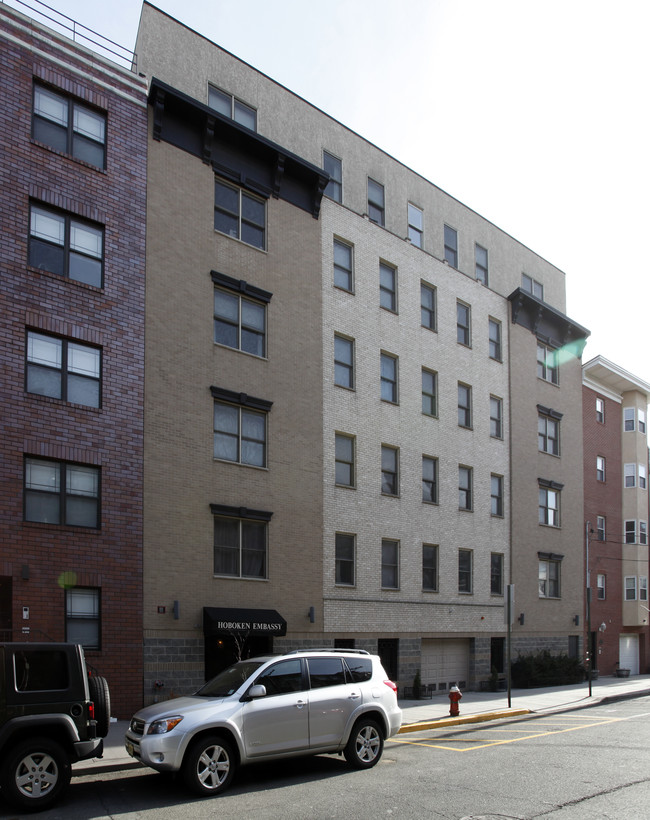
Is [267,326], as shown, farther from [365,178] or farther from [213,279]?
[365,178]

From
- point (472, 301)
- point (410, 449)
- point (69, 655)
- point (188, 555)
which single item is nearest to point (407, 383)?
point (410, 449)

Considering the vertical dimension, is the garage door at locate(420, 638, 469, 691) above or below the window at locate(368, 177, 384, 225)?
below

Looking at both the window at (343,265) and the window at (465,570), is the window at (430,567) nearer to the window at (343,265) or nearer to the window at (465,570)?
the window at (465,570)

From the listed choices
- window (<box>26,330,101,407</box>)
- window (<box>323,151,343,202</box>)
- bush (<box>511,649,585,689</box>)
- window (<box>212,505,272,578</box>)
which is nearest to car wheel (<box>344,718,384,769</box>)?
window (<box>212,505,272,578</box>)

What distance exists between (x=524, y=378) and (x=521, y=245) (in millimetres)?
6408

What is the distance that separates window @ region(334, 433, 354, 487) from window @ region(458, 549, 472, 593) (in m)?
6.59

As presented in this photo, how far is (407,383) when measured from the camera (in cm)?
2858

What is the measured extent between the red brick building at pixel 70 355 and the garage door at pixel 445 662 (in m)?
12.3

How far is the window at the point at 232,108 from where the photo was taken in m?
24.3

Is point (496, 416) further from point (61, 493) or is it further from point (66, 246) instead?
point (61, 493)

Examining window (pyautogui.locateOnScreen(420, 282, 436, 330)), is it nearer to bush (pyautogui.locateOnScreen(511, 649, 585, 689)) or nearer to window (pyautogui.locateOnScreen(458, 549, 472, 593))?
window (pyautogui.locateOnScreen(458, 549, 472, 593))

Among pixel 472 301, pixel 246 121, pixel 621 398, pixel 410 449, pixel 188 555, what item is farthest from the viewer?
pixel 621 398

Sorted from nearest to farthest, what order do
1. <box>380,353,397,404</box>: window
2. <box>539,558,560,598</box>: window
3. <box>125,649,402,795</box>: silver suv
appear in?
<box>125,649,402,795</box>: silver suv, <box>380,353,397,404</box>: window, <box>539,558,560,598</box>: window

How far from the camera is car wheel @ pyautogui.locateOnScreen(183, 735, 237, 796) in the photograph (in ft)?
35.7
